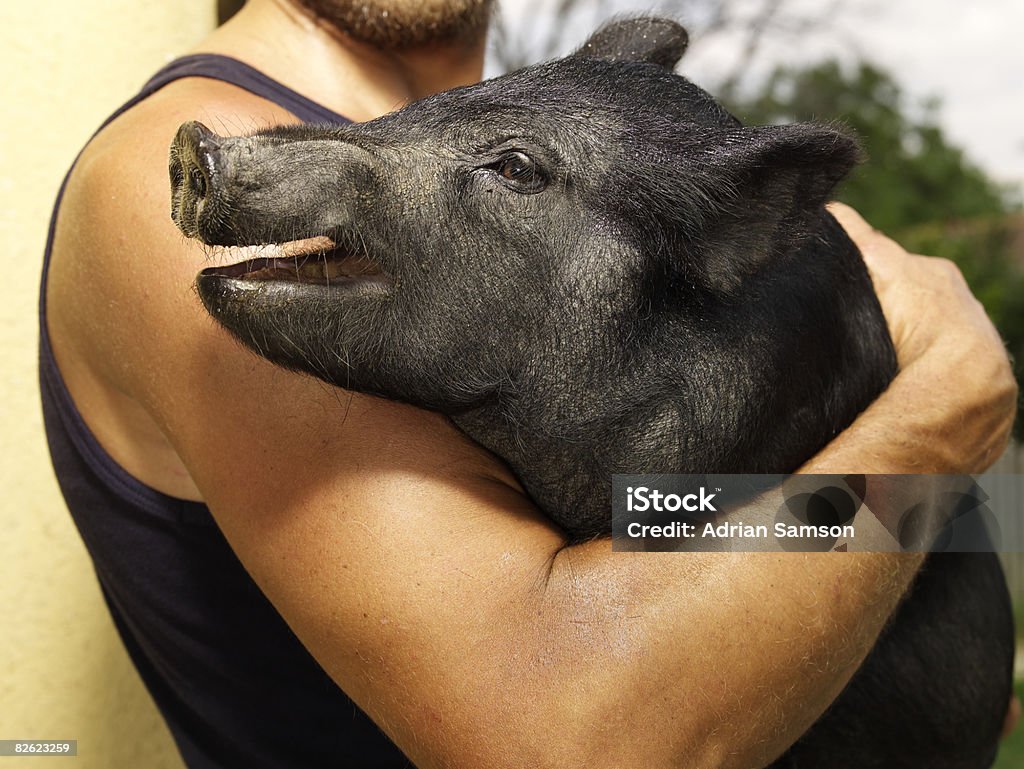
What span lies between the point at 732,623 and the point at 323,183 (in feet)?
2.73

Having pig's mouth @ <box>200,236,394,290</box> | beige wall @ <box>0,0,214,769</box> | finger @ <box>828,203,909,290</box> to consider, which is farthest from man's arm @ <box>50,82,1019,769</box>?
beige wall @ <box>0,0,214,769</box>

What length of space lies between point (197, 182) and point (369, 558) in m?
0.57

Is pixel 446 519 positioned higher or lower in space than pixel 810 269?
lower

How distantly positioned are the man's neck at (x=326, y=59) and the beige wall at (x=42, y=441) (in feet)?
1.75

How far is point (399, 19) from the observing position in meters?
2.38

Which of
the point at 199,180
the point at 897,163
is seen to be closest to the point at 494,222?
the point at 199,180

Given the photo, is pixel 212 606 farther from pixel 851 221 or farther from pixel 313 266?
pixel 851 221

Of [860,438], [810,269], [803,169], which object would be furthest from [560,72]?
[860,438]

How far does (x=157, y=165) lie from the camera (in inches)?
68.0

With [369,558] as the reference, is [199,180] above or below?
above

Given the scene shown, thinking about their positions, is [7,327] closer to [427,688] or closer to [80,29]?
[80,29]

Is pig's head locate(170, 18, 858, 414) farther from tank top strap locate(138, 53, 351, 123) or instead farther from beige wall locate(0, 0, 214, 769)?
beige wall locate(0, 0, 214, 769)

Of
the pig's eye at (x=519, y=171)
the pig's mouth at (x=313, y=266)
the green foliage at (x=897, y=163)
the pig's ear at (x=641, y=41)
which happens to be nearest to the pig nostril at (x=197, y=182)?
the pig's mouth at (x=313, y=266)

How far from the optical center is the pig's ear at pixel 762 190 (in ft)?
5.63
